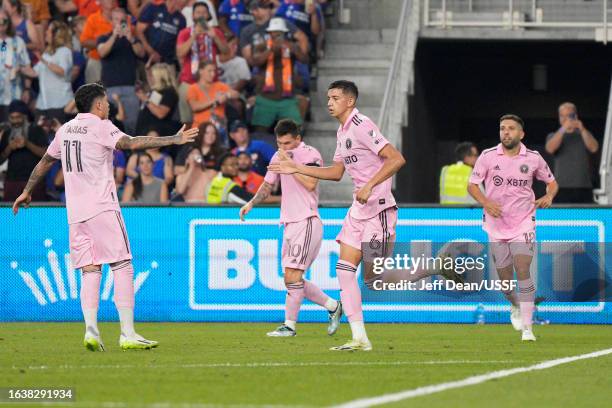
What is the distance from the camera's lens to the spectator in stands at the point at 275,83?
2075cm

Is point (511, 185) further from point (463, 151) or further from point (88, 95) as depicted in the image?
point (463, 151)

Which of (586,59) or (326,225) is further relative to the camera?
(586,59)

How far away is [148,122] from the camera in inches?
822

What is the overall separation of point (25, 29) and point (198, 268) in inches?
273

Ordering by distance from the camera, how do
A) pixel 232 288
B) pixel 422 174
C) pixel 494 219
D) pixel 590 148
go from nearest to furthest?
pixel 494 219
pixel 232 288
pixel 590 148
pixel 422 174

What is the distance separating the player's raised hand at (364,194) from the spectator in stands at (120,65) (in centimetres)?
1052

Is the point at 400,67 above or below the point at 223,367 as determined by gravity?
above

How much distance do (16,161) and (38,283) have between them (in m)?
3.53

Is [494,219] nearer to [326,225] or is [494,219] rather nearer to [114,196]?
[326,225]

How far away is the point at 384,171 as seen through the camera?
11.6 m

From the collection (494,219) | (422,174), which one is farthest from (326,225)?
(422,174)

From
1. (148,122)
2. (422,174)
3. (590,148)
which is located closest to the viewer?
(590,148)

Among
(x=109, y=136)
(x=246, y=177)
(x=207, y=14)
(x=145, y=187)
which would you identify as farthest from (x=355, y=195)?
(x=207, y=14)

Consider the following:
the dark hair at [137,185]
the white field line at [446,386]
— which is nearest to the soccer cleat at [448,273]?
the dark hair at [137,185]
